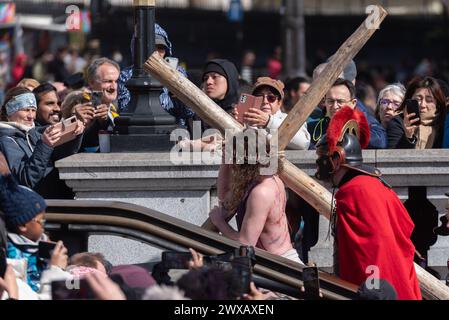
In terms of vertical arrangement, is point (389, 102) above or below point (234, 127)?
above

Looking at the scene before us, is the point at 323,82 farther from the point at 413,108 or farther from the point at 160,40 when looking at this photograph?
the point at 160,40

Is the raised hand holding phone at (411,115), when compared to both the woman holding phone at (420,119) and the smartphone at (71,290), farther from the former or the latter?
the smartphone at (71,290)

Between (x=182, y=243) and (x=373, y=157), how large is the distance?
85.0 inches

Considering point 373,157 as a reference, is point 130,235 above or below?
below

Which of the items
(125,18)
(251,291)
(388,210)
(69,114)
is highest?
(125,18)

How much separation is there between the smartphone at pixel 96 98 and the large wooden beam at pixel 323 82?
1.80 meters

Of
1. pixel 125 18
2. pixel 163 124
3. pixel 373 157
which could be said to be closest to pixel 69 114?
pixel 163 124

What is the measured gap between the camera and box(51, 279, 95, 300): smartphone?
5394 mm

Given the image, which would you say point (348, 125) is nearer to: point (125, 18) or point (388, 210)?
point (388, 210)

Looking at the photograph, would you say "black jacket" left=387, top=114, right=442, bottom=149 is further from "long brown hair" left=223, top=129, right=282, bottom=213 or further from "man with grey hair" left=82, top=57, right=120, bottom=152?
"long brown hair" left=223, top=129, right=282, bottom=213

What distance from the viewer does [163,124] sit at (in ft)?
28.1

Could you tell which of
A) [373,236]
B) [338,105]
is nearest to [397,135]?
[338,105]

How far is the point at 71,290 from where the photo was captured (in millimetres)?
5633

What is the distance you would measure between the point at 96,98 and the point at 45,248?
3.44m
